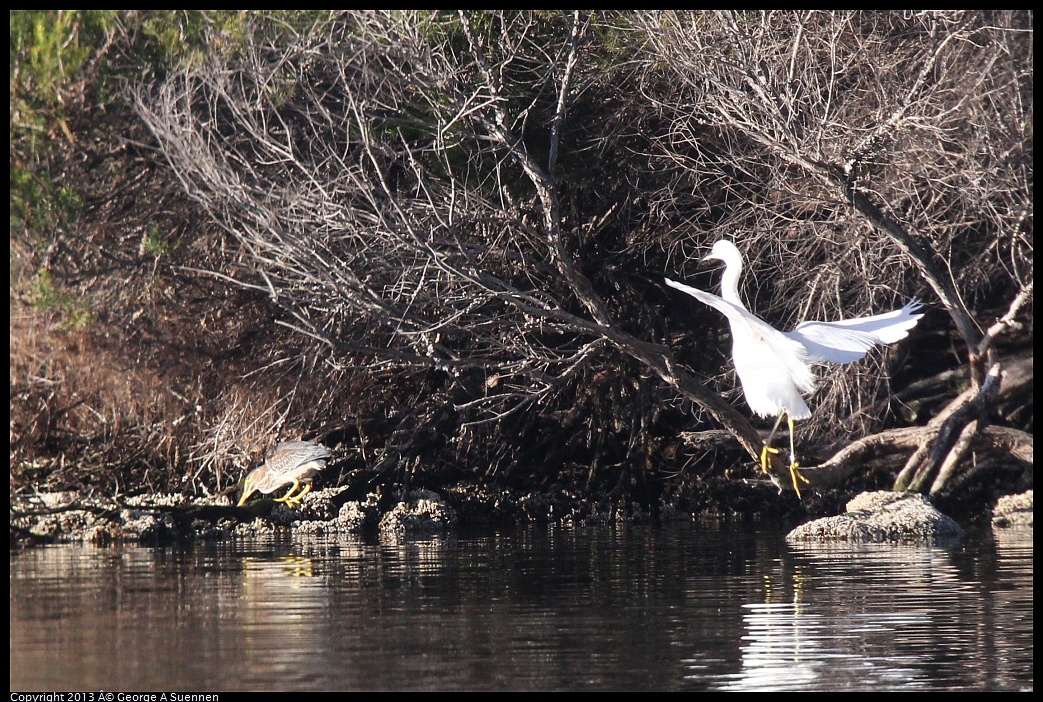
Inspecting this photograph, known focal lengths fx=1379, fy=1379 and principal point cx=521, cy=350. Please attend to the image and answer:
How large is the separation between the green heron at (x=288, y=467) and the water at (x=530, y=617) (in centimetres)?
126

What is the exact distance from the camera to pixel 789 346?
35.4ft

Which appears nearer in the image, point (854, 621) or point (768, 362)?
point (854, 621)

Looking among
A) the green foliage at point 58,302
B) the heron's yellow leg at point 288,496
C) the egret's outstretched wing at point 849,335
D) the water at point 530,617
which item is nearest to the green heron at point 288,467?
the heron's yellow leg at point 288,496

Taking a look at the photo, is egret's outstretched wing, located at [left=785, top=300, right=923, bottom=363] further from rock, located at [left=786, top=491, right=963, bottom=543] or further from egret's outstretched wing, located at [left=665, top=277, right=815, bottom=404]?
rock, located at [left=786, top=491, right=963, bottom=543]

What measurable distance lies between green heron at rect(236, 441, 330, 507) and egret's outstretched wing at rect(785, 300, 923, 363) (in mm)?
5612

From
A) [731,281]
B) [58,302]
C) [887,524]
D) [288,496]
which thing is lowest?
[887,524]

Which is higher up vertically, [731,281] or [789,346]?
[731,281]

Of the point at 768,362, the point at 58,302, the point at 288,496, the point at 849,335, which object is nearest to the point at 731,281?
the point at 768,362

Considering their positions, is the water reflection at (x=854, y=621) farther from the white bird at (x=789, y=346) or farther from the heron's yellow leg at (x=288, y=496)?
the heron's yellow leg at (x=288, y=496)

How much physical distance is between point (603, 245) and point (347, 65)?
158 inches

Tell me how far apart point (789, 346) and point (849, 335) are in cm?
52

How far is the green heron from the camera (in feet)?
47.2

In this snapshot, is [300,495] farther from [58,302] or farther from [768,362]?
[768,362]

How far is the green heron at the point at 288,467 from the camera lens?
1438 centimetres
